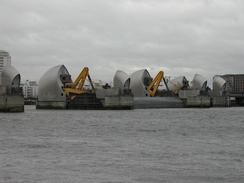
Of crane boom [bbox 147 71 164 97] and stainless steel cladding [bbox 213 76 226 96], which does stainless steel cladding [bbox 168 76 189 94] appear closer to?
stainless steel cladding [bbox 213 76 226 96]

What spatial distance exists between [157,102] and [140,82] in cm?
728

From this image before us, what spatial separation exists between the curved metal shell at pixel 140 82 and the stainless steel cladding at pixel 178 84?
13481 mm

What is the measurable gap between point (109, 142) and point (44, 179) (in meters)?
13.0

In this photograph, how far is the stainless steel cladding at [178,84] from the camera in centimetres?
14450

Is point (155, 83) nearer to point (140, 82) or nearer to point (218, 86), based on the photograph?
point (140, 82)

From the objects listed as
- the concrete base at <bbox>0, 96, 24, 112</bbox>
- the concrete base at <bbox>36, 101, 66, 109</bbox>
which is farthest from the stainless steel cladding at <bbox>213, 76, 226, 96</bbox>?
the concrete base at <bbox>0, 96, 24, 112</bbox>

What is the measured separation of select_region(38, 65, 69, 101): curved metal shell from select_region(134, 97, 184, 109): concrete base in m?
19.0

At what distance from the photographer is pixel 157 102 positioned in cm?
12538

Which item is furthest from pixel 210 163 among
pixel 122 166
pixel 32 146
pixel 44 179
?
pixel 32 146

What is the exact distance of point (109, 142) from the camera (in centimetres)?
3067

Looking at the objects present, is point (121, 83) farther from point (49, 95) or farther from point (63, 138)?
point (63, 138)

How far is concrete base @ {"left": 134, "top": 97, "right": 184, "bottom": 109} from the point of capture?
398ft

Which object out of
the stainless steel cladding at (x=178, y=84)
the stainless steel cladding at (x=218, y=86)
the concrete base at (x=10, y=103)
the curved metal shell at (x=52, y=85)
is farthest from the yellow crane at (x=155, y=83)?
the concrete base at (x=10, y=103)

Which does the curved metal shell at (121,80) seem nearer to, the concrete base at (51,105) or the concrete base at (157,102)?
the concrete base at (157,102)
